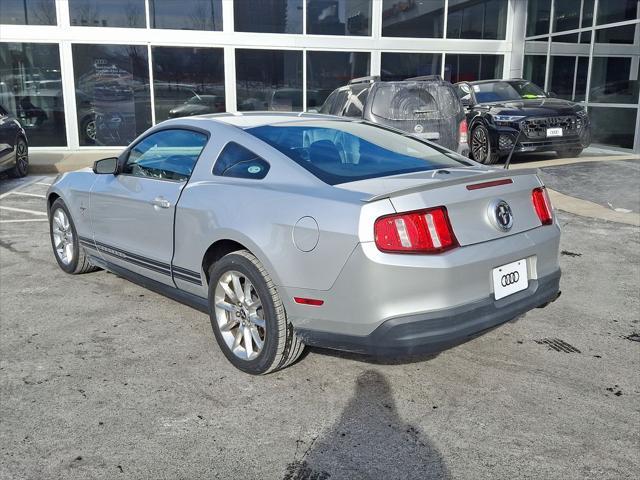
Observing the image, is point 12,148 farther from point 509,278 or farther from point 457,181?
point 509,278

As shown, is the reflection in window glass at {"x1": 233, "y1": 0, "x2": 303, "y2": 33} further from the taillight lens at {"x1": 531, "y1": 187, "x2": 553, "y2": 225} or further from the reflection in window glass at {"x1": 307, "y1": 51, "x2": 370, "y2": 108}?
the taillight lens at {"x1": 531, "y1": 187, "x2": 553, "y2": 225}

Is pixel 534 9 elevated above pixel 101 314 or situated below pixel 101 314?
above

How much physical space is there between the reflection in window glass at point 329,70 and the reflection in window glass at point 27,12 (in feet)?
21.0

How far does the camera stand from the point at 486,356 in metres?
3.98

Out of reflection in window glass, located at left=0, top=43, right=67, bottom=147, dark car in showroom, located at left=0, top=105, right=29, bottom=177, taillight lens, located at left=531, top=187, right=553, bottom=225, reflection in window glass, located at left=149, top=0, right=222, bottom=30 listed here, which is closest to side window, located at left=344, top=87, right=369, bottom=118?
taillight lens, located at left=531, top=187, right=553, bottom=225

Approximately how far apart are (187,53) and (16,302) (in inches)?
481

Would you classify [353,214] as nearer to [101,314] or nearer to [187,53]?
[101,314]

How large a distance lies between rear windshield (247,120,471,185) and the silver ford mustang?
0.05 feet

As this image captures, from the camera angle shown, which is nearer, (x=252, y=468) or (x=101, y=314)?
(x=252, y=468)

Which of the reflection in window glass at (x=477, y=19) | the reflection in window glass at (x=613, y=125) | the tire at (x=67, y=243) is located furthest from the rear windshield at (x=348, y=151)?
the reflection in window glass at (x=477, y=19)

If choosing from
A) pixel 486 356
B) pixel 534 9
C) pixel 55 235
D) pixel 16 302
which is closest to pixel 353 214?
pixel 486 356

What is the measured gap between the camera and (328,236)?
3.15m

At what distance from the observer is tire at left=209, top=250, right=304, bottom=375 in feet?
11.3

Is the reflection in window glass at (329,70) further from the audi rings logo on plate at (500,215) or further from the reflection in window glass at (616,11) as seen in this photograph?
the audi rings logo on plate at (500,215)
